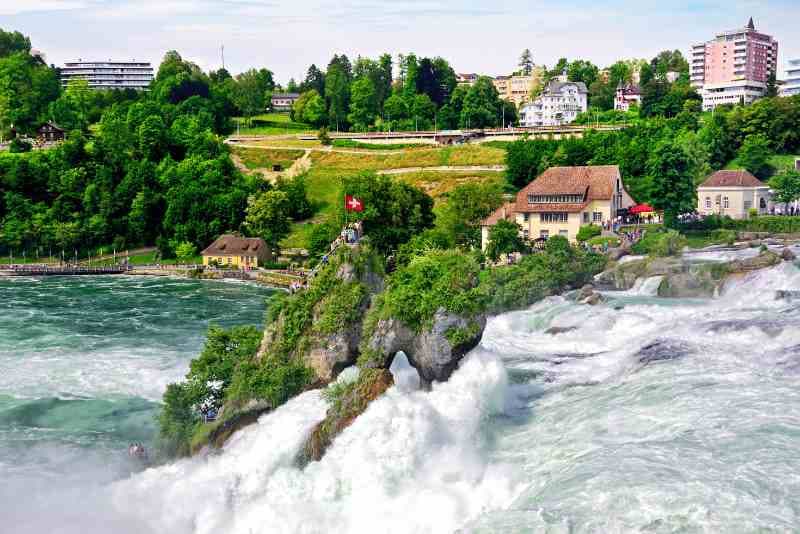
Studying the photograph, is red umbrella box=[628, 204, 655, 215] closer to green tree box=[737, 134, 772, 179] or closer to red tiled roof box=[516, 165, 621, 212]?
red tiled roof box=[516, 165, 621, 212]

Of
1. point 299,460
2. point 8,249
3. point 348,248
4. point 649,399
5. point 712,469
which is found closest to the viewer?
point 712,469

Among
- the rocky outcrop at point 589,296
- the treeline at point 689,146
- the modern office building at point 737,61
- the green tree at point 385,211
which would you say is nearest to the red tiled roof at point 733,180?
the treeline at point 689,146

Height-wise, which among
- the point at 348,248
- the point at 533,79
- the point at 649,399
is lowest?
the point at 649,399

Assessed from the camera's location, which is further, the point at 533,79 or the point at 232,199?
the point at 533,79

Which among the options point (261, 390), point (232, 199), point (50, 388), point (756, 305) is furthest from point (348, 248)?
point (232, 199)

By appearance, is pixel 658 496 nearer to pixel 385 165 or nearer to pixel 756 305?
pixel 756 305

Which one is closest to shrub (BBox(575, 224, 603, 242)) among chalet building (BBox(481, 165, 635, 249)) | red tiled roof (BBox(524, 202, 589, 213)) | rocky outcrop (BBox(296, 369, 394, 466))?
chalet building (BBox(481, 165, 635, 249))

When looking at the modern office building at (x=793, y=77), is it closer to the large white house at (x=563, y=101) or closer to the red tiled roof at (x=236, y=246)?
the large white house at (x=563, y=101)

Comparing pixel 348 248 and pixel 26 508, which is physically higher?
pixel 348 248
